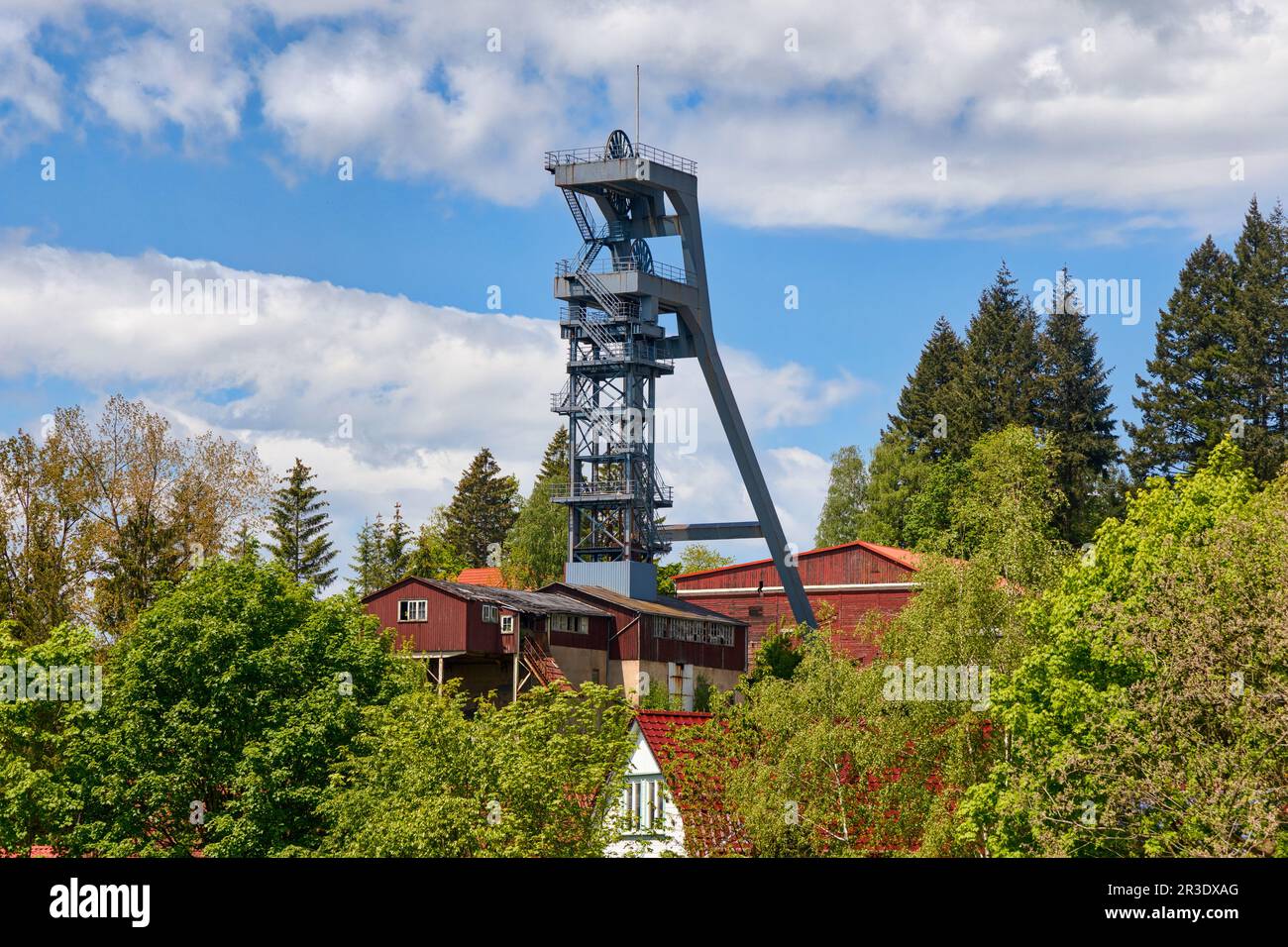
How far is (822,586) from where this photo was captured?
88.4 metres

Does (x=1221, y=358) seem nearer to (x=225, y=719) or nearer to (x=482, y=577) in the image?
(x=482, y=577)

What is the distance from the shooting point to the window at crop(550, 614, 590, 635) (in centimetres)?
7125

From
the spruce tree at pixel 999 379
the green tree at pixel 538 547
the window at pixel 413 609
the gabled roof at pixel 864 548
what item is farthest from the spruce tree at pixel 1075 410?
the window at pixel 413 609

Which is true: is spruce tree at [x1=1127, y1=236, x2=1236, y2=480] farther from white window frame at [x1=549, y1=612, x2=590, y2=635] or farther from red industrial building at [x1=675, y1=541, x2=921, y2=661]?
white window frame at [x1=549, y1=612, x2=590, y2=635]

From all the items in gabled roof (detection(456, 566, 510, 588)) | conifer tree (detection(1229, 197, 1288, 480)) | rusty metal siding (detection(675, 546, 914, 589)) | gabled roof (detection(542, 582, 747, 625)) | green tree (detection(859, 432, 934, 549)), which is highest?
conifer tree (detection(1229, 197, 1288, 480))

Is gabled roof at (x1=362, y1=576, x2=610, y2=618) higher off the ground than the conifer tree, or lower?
lower

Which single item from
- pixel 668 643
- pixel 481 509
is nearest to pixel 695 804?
pixel 668 643

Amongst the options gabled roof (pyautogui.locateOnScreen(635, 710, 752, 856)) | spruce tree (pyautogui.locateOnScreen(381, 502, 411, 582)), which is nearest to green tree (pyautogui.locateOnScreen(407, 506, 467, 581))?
spruce tree (pyautogui.locateOnScreen(381, 502, 411, 582))

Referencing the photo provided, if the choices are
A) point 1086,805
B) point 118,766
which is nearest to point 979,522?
point 1086,805

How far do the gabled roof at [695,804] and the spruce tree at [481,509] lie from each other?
9311 cm

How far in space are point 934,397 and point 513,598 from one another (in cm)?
5065

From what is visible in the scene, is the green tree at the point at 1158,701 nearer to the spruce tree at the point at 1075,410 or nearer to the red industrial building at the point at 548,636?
the red industrial building at the point at 548,636

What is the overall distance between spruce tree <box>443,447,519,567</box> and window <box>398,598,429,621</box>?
68026mm
